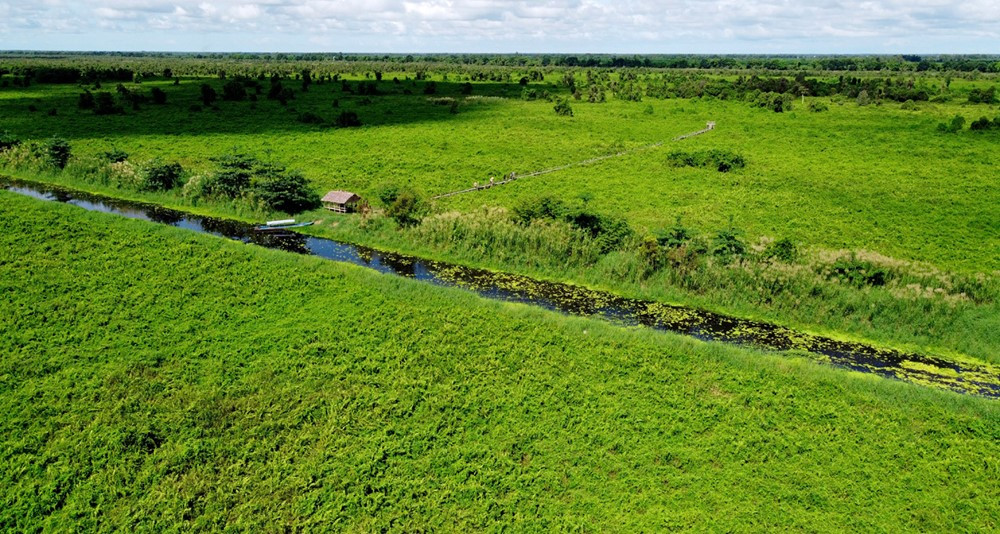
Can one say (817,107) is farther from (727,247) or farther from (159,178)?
(159,178)

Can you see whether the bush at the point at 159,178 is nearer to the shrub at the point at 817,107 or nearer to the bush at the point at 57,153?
the bush at the point at 57,153

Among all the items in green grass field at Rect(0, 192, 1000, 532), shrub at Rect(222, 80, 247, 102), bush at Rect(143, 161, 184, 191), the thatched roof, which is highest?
shrub at Rect(222, 80, 247, 102)

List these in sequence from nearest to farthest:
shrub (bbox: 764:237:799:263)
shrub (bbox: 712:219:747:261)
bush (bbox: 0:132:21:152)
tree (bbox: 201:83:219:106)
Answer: shrub (bbox: 764:237:799:263), shrub (bbox: 712:219:747:261), bush (bbox: 0:132:21:152), tree (bbox: 201:83:219:106)

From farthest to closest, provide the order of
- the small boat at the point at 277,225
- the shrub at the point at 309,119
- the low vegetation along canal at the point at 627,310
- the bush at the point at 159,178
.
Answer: the shrub at the point at 309,119, the bush at the point at 159,178, the small boat at the point at 277,225, the low vegetation along canal at the point at 627,310

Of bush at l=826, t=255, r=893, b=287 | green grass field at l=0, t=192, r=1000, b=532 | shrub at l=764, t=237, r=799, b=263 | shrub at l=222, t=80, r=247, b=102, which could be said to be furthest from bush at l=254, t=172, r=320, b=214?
shrub at l=222, t=80, r=247, b=102

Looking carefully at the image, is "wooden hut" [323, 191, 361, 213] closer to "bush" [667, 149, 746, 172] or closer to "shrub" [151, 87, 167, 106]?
"bush" [667, 149, 746, 172]

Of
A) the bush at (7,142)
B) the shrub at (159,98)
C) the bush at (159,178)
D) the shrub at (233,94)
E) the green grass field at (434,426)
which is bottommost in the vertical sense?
the green grass field at (434,426)

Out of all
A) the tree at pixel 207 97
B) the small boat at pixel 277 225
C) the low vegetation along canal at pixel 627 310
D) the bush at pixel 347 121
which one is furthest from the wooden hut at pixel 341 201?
the tree at pixel 207 97

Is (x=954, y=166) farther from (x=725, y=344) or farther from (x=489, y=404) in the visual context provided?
(x=489, y=404)
